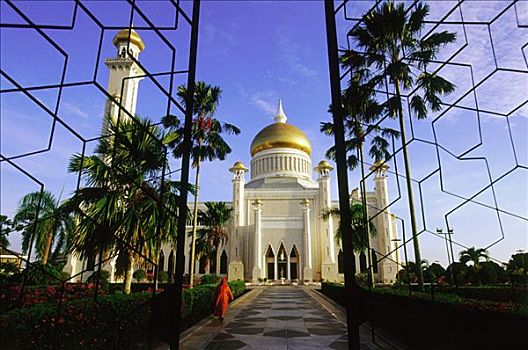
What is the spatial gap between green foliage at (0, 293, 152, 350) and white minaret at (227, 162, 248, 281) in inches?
1022

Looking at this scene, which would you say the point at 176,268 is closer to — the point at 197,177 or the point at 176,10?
the point at 176,10

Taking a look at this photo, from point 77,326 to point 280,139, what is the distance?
36.0m

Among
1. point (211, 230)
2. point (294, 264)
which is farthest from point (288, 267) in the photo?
point (211, 230)

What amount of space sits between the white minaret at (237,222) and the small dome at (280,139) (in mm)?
6242

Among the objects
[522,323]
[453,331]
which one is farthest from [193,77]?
[453,331]

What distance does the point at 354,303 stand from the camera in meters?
1.91

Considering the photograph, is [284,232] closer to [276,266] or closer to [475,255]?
[276,266]

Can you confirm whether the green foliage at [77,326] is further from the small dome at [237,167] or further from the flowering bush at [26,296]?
Answer: the small dome at [237,167]

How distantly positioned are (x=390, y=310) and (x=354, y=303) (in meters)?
3.74

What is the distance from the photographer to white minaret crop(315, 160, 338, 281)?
28.7 meters

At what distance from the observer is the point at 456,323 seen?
3.42m

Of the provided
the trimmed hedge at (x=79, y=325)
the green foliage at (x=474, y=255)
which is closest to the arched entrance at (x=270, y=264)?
the green foliage at (x=474, y=255)

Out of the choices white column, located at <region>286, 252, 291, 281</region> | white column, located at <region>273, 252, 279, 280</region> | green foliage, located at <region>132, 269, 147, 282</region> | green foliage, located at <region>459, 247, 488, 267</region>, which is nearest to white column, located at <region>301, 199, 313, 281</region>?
white column, located at <region>286, 252, 291, 281</region>

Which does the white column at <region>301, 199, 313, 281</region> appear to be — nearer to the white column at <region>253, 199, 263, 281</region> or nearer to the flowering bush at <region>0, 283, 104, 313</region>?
the white column at <region>253, 199, 263, 281</region>
